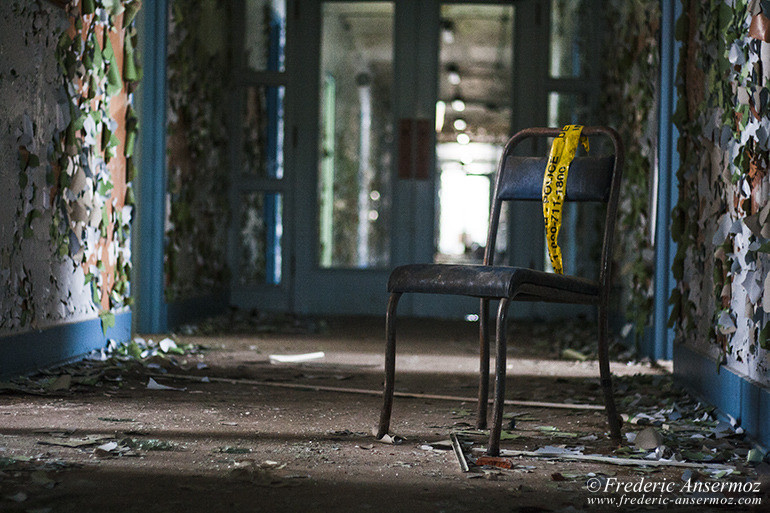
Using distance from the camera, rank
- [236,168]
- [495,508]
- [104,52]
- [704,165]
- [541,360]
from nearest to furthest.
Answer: [495,508] < [704,165] < [104,52] < [541,360] < [236,168]

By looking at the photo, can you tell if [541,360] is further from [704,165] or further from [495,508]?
[495,508]

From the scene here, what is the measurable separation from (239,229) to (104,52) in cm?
261

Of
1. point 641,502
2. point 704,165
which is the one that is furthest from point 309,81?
point 641,502

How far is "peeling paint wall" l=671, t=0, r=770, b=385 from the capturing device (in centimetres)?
225

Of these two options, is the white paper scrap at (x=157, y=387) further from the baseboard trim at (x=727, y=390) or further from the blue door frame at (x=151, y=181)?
the baseboard trim at (x=727, y=390)

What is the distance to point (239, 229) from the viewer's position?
6.09 metres

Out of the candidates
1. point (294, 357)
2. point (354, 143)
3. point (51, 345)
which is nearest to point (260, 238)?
point (354, 143)

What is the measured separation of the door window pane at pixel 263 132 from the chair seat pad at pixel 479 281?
13.2 feet

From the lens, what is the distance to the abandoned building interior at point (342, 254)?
1981 mm

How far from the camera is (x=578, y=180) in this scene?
7.61 ft

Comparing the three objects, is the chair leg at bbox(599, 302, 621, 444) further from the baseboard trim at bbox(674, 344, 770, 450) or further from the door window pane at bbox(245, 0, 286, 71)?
the door window pane at bbox(245, 0, 286, 71)

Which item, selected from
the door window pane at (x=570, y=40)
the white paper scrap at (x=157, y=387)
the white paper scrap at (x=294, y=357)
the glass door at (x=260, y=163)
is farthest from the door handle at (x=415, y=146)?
the white paper scrap at (x=157, y=387)

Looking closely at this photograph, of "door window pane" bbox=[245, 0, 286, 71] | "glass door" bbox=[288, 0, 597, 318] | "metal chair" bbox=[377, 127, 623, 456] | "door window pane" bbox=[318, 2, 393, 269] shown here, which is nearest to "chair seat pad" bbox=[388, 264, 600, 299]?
"metal chair" bbox=[377, 127, 623, 456]

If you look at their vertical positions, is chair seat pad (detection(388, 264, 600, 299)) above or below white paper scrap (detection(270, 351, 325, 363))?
above
